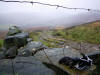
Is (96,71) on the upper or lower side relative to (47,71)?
lower

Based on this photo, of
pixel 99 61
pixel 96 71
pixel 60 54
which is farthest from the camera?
pixel 60 54

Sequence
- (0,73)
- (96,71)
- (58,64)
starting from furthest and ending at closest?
(58,64) < (96,71) < (0,73)

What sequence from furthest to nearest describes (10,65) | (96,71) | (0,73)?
(96,71) → (10,65) → (0,73)

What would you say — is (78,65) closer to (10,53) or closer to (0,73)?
(0,73)

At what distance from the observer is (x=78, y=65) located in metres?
3.74

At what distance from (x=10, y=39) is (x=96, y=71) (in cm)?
726

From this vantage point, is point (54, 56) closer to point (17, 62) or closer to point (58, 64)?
point (58, 64)

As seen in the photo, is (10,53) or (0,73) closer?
(0,73)

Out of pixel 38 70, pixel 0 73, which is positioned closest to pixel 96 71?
pixel 38 70

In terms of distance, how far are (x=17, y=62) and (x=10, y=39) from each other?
564 cm

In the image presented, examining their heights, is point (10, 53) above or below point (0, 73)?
below

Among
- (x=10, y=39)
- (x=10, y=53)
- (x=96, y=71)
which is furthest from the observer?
(x=10, y=39)

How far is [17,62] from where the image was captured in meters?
3.77

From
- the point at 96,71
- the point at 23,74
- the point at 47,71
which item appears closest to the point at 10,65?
the point at 23,74
